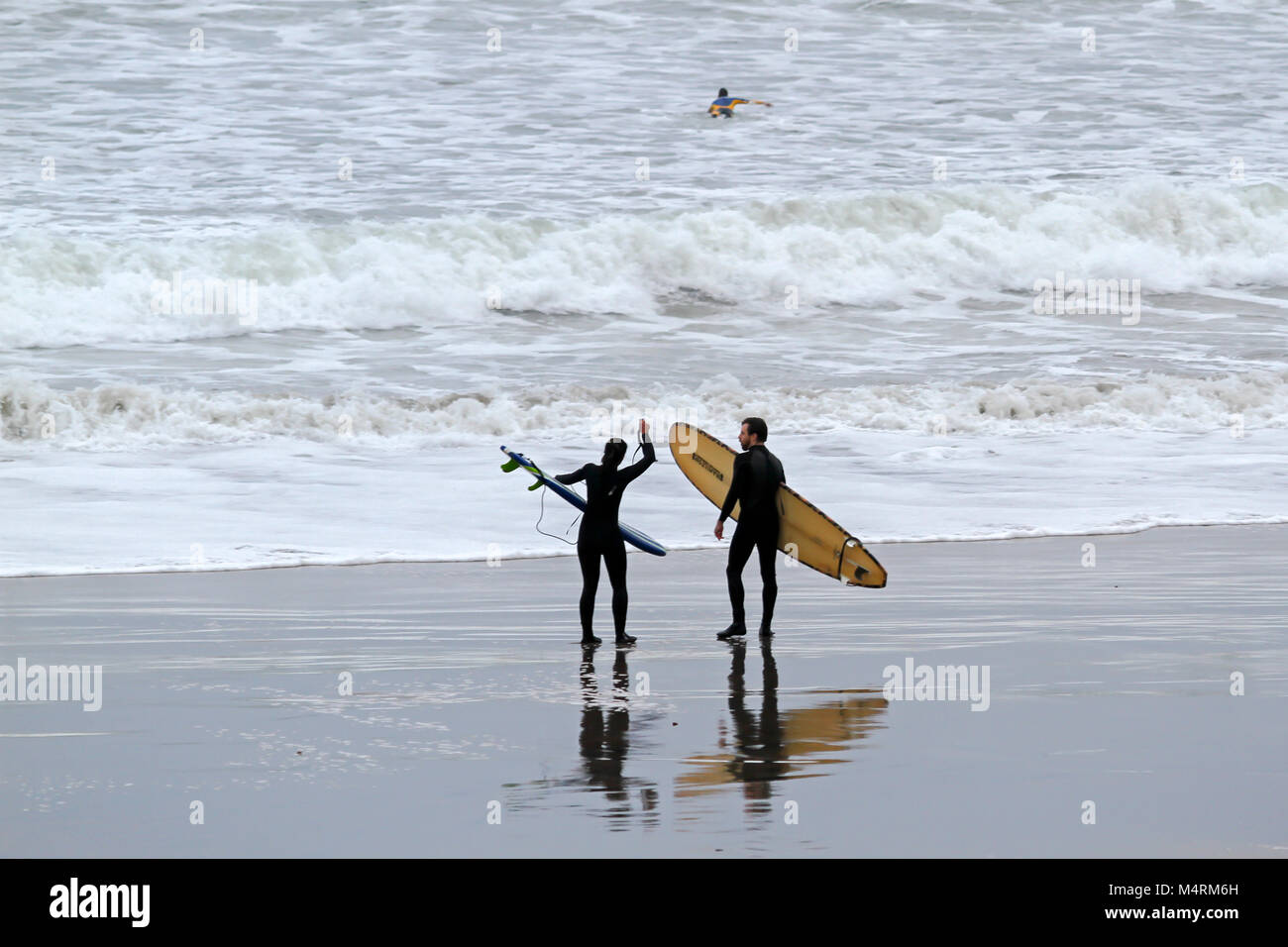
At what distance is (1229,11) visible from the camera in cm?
4269

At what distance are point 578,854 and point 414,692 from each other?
9.37 feet

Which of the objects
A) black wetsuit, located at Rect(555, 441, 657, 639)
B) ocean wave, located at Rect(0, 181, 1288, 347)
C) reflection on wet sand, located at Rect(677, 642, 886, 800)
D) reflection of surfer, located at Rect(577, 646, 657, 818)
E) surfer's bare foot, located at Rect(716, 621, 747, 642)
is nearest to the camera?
reflection of surfer, located at Rect(577, 646, 657, 818)

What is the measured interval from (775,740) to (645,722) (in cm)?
65

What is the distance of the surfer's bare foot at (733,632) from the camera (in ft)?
31.7

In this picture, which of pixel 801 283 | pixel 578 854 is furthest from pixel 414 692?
pixel 801 283

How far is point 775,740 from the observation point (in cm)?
697

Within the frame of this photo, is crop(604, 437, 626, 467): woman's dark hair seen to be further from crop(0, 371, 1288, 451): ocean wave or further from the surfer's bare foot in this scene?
crop(0, 371, 1288, 451): ocean wave

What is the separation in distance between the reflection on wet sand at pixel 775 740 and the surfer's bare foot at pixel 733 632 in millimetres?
1229

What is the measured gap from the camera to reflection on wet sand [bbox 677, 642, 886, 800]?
6277 millimetres

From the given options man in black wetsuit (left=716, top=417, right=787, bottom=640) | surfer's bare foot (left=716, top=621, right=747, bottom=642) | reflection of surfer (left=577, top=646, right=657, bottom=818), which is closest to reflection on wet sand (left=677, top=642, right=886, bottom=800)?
reflection of surfer (left=577, top=646, right=657, bottom=818)

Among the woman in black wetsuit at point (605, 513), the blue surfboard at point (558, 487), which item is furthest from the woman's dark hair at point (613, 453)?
the blue surfboard at point (558, 487)

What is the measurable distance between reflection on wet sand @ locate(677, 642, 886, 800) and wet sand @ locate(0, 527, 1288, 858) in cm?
2

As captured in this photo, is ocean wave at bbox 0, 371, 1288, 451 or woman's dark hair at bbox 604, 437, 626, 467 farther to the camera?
ocean wave at bbox 0, 371, 1288, 451

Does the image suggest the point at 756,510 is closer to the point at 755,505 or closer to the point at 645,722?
the point at 755,505
